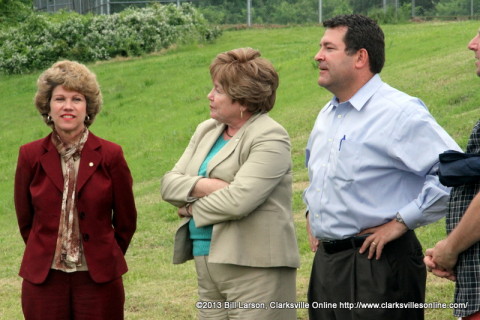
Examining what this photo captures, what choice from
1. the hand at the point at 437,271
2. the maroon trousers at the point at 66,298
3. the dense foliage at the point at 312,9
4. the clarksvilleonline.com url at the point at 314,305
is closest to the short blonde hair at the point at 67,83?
the maroon trousers at the point at 66,298

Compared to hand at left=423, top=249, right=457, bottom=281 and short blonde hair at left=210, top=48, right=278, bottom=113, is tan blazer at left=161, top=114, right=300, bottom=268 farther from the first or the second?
hand at left=423, top=249, right=457, bottom=281

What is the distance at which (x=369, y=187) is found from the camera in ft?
15.2

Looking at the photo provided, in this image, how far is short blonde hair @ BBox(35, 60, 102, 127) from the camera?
17.2 ft

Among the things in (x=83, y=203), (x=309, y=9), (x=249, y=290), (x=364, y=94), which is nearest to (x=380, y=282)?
(x=249, y=290)

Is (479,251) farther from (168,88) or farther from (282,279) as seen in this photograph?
(168,88)

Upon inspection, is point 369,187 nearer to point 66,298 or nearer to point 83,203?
point 83,203

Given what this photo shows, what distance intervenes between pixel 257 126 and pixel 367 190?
0.82 meters

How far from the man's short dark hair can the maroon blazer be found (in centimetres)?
153

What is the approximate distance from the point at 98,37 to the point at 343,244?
2690 centimetres

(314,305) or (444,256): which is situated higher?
(444,256)

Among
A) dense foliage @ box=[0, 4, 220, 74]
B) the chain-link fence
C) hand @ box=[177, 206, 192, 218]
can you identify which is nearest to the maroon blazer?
hand @ box=[177, 206, 192, 218]

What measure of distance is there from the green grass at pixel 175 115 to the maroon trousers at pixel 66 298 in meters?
2.39

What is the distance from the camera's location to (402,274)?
4.63m

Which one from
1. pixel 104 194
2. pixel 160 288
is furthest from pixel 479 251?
pixel 160 288
